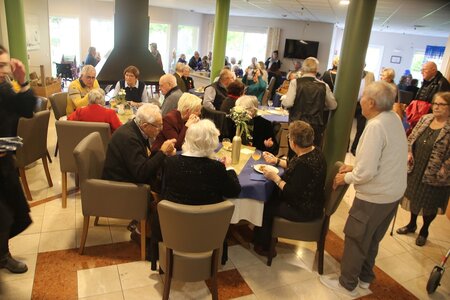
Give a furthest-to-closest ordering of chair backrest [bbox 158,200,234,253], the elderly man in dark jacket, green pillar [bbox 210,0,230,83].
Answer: green pillar [bbox 210,0,230,83], the elderly man in dark jacket, chair backrest [bbox 158,200,234,253]

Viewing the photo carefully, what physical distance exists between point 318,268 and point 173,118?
5.60 feet

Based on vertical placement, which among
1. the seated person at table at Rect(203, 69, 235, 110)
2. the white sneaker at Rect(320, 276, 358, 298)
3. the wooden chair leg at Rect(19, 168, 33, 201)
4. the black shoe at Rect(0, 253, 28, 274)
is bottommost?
the white sneaker at Rect(320, 276, 358, 298)

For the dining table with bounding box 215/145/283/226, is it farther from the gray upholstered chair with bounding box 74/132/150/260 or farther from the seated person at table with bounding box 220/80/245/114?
the seated person at table with bounding box 220/80/245/114

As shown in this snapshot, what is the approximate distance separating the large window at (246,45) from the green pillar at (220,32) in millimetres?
7479

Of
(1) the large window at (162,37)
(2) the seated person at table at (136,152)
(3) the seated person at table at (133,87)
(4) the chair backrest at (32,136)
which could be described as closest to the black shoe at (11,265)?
(2) the seated person at table at (136,152)

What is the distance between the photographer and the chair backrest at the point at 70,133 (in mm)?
3146

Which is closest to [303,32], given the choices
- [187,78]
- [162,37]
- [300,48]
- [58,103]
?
[300,48]

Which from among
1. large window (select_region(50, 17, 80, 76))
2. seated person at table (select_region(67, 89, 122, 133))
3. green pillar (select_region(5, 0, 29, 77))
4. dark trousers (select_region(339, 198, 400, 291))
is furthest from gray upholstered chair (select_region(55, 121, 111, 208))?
large window (select_region(50, 17, 80, 76))

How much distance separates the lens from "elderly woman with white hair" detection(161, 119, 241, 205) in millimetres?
1977

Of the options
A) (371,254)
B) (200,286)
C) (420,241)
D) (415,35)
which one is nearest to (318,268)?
(371,254)

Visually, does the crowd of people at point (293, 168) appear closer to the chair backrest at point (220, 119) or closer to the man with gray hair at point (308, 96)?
the chair backrest at point (220, 119)

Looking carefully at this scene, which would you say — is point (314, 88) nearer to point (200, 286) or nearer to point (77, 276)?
point (200, 286)

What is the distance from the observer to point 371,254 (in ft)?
8.01

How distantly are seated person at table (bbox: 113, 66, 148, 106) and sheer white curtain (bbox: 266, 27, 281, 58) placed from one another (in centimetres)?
1046
